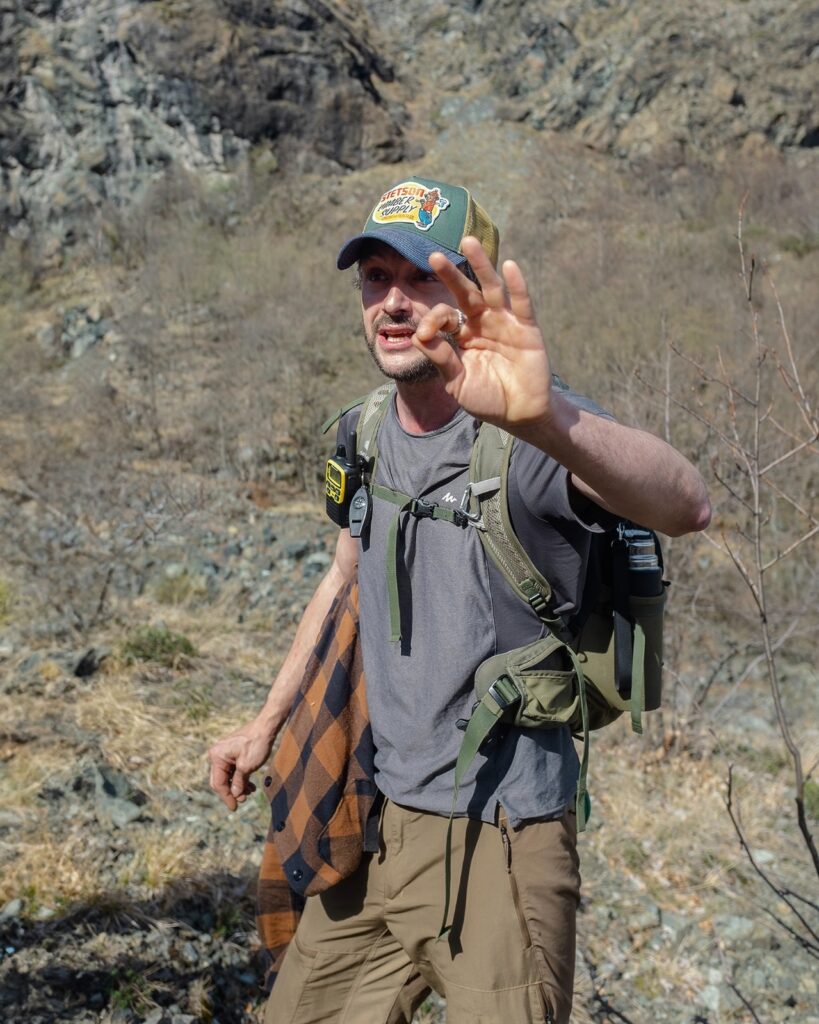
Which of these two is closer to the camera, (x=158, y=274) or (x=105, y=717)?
(x=105, y=717)

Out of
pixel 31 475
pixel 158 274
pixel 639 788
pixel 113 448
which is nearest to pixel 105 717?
Result: pixel 639 788

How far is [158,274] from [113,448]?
9258 millimetres

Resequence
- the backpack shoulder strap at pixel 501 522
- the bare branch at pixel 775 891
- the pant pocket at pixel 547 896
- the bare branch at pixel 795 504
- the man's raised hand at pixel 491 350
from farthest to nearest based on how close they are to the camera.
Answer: the bare branch at pixel 795 504 < the bare branch at pixel 775 891 < the pant pocket at pixel 547 896 < the backpack shoulder strap at pixel 501 522 < the man's raised hand at pixel 491 350

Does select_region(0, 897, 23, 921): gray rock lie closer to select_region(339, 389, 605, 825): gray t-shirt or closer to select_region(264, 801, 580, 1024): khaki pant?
select_region(264, 801, 580, 1024): khaki pant

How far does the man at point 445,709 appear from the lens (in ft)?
5.01

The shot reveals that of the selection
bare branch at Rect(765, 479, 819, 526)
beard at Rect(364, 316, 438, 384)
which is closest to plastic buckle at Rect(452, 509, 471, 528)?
beard at Rect(364, 316, 438, 384)

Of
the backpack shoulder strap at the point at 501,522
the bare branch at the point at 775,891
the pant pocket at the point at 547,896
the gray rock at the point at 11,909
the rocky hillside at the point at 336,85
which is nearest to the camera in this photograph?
the backpack shoulder strap at the point at 501,522

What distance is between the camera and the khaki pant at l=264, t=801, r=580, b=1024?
162 cm

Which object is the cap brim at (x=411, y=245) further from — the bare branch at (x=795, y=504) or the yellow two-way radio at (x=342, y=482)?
the bare branch at (x=795, y=504)

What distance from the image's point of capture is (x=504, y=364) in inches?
49.6

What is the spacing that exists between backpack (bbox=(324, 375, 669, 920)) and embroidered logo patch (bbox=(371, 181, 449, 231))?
40 centimetres

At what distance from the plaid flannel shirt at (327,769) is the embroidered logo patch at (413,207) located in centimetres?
79

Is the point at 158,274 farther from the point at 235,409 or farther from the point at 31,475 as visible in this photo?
the point at 31,475

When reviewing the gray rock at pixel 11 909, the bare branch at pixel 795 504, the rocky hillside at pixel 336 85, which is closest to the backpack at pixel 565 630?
the bare branch at pixel 795 504
